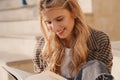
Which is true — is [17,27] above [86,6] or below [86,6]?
below

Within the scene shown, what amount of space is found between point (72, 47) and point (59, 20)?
0.39 ft

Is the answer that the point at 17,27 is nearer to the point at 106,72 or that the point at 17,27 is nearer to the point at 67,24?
the point at 67,24

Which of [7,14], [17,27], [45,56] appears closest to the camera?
[45,56]

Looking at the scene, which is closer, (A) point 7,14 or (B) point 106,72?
(B) point 106,72

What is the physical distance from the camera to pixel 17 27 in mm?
2471

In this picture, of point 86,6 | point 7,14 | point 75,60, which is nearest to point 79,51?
point 75,60

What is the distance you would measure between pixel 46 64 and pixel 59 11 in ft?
0.80

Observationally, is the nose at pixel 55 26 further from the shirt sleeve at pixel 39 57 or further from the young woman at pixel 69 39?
the shirt sleeve at pixel 39 57

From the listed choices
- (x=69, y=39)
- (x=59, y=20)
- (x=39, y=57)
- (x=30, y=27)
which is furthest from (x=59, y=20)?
(x=30, y=27)

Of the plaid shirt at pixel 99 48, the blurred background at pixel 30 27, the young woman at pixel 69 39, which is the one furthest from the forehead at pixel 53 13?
the blurred background at pixel 30 27

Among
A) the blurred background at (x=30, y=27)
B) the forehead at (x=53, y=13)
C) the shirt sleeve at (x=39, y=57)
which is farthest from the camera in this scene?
the blurred background at (x=30, y=27)

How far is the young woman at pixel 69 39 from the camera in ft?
2.92

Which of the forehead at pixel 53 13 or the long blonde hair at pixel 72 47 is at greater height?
the forehead at pixel 53 13

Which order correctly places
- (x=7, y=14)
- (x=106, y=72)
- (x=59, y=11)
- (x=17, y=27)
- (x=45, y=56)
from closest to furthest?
1. (x=106, y=72)
2. (x=59, y=11)
3. (x=45, y=56)
4. (x=17, y=27)
5. (x=7, y=14)
